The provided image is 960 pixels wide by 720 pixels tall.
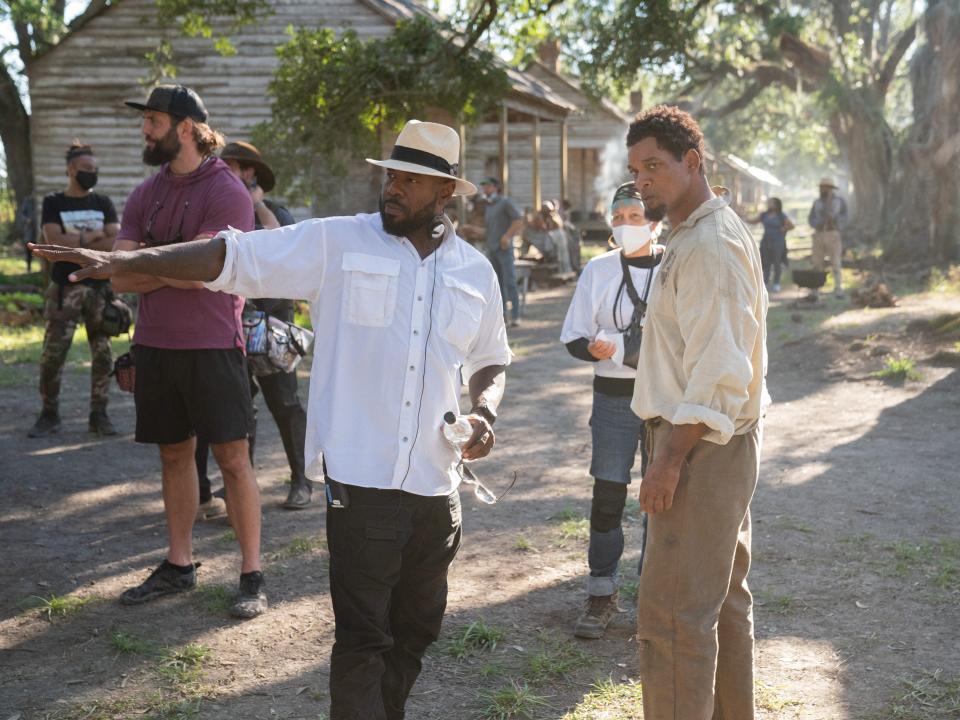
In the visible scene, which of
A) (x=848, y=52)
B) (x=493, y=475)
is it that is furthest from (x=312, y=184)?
(x=848, y=52)

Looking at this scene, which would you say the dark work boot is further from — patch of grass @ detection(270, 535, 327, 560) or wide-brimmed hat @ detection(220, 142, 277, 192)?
wide-brimmed hat @ detection(220, 142, 277, 192)

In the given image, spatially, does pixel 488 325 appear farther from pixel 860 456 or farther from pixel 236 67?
pixel 236 67

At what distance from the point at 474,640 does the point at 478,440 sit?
63.9 inches

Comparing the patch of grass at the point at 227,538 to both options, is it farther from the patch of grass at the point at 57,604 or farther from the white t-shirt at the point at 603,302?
the white t-shirt at the point at 603,302

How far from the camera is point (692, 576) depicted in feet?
9.86

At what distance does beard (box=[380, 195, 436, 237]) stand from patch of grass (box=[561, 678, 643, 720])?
6.41ft

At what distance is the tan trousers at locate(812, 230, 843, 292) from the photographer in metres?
18.1

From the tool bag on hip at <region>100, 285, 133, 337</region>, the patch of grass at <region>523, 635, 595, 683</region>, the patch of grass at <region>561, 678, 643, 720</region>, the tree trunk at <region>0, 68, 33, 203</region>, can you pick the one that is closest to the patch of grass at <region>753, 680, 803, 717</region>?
the patch of grass at <region>561, 678, 643, 720</region>

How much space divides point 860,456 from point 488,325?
541 centimetres

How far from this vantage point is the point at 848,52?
97.1 ft

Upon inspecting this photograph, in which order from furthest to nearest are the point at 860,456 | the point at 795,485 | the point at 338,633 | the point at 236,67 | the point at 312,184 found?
the point at 236,67
the point at 312,184
the point at 860,456
the point at 795,485
the point at 338,633

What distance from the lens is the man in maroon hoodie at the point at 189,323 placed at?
15.3 ft

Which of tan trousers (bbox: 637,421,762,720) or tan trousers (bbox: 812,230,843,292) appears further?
tan trousers (bbox: 812,230,843,292)

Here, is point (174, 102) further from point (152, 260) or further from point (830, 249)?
point (830, 249)
